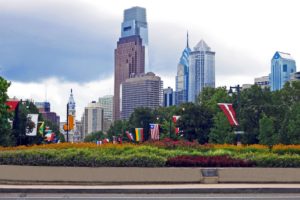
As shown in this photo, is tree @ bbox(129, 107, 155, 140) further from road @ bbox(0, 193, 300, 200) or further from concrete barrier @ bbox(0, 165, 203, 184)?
road @ bbox(0, 193, 300, 200)

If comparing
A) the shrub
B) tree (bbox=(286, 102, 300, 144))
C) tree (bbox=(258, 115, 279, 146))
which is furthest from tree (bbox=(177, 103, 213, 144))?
the shrub

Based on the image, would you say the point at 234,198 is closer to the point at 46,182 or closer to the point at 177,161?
the point at 177,161

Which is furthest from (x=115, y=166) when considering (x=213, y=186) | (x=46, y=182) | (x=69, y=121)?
(x=69, y=121)

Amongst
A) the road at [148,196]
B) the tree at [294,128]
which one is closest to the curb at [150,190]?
the road at [148,196]

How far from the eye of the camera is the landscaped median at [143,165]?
22469 mm

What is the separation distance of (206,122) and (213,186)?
60.6m

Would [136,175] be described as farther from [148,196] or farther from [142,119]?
[142,119]

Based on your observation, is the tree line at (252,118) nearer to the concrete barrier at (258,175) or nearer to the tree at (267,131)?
the tree at (267,131)

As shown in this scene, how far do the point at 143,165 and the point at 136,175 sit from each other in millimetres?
1136

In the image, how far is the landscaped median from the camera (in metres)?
22.5

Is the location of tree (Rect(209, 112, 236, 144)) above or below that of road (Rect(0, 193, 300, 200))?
above

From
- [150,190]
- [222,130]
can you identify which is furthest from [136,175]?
[222,130]

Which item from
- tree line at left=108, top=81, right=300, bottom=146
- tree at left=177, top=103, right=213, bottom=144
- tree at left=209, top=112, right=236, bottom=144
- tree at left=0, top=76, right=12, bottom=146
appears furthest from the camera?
tree at left=177, top=103, right=213, bottom=144

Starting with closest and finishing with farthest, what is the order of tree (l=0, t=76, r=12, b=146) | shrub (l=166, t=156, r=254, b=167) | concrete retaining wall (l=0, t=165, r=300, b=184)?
concrete retaining wall (l=0, t=165, r=300, b=184), shrub (l=166, t=156, r=254, b=167), tree (l=0, t=76, r=12, b=146)
